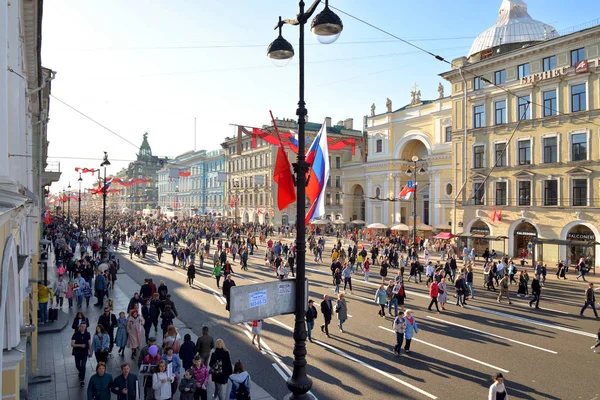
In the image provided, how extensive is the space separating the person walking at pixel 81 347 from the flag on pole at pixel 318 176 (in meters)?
6.25

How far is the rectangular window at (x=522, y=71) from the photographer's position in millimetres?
30394

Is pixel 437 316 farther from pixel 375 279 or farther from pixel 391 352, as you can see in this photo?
pixel 375 279

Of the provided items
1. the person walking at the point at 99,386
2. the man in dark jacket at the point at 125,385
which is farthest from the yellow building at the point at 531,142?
the person walking at the point at 99,386

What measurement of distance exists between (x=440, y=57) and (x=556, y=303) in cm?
1204

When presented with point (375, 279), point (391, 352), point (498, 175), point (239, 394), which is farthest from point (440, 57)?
point (498, 175)

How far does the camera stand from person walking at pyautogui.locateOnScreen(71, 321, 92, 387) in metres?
9.88

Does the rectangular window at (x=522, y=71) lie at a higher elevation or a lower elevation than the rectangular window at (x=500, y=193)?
higher

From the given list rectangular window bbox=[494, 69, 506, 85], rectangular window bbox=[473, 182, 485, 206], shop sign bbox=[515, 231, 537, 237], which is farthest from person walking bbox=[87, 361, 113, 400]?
rectangular window bbox=[494, 69, 506, 85]

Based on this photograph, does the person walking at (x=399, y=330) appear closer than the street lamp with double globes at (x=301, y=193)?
No

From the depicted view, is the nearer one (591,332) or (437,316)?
(591,332)

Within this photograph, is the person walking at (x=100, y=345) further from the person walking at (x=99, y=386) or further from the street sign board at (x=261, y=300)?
the street sign board at (x=261, y=300)

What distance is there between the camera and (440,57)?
12914 mm

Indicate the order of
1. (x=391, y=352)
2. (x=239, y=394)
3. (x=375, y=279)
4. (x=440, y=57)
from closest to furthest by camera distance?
1. (x=239, y=394)
2. (x=391, y=352)
3. (x=440, y=57)
4. (x=375, y=279)

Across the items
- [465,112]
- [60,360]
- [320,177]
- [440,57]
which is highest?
[465,112]
